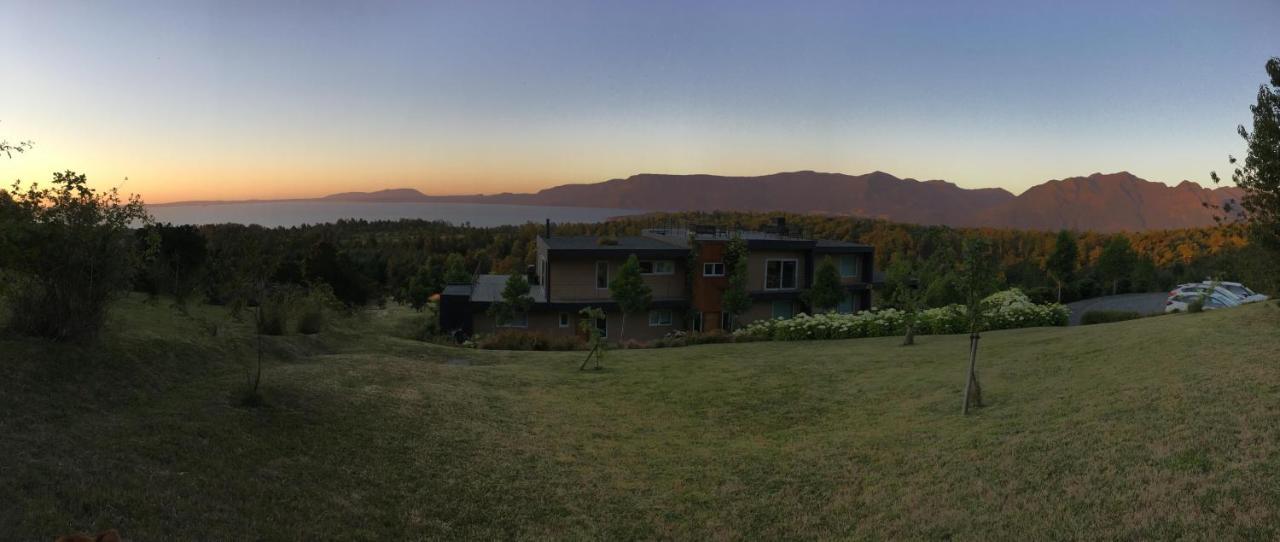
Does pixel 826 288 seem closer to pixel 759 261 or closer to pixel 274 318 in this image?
pixel 759 261

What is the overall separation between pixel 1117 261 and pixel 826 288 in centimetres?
2568

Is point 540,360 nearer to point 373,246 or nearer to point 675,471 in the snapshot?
point 675,471

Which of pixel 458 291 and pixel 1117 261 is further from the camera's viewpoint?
pixel 1117 261

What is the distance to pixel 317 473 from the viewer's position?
6.60 m

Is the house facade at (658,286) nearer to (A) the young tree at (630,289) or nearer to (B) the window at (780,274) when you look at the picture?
(B) the window at (780,274)

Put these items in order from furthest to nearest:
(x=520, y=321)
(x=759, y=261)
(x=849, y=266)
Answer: (x=849, y=266)
(x=759, y=261)
(x=520, y=321)

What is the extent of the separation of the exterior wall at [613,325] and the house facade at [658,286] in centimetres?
4

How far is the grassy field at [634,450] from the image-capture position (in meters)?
5.30

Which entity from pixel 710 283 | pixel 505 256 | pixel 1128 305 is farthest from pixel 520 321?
pixel 505 256

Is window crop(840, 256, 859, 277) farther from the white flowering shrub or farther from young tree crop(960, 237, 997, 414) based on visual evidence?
young tree crop(960, 237, 997, 414)

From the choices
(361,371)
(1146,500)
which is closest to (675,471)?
(1146,500)

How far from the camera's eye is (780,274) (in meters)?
30.4

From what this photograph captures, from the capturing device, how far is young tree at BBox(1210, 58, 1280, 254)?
11430 mm

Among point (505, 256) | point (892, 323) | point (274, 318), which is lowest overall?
point (892, 323)
